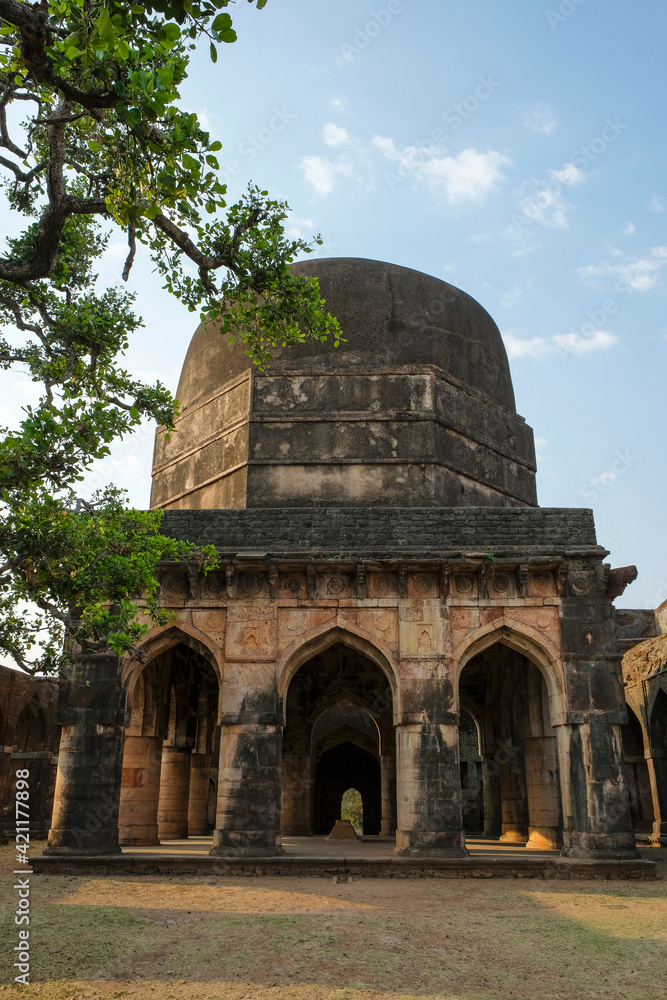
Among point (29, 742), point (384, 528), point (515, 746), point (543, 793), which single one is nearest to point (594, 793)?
point (543, 793)

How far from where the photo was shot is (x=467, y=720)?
817 inches

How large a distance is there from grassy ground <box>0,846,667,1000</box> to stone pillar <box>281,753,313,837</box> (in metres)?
6.33

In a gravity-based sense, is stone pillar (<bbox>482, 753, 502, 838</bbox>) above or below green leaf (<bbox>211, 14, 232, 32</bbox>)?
below

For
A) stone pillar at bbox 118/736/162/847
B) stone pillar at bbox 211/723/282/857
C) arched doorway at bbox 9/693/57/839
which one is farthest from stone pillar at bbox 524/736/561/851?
arched doorway at bbox 9/693/57/839

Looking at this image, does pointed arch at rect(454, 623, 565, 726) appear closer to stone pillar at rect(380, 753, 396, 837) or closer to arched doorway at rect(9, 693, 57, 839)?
stone pillar at rect(380, 753, 396, 837)

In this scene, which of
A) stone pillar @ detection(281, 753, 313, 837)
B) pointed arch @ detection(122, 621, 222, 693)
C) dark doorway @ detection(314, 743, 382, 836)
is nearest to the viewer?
pointed arch @ detection(122, 621, 222, 693)

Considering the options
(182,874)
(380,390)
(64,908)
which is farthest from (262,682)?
(380,390)

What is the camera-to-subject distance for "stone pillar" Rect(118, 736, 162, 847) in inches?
487

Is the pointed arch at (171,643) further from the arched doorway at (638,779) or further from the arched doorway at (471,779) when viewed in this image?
the arched doorway at (638,779)

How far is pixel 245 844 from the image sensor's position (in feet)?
34.4

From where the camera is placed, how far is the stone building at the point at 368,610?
10.8m

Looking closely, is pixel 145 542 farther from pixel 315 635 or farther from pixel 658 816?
pixel 658 816

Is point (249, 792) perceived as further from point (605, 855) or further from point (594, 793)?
point (605, 855)

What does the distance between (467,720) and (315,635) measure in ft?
35.7
